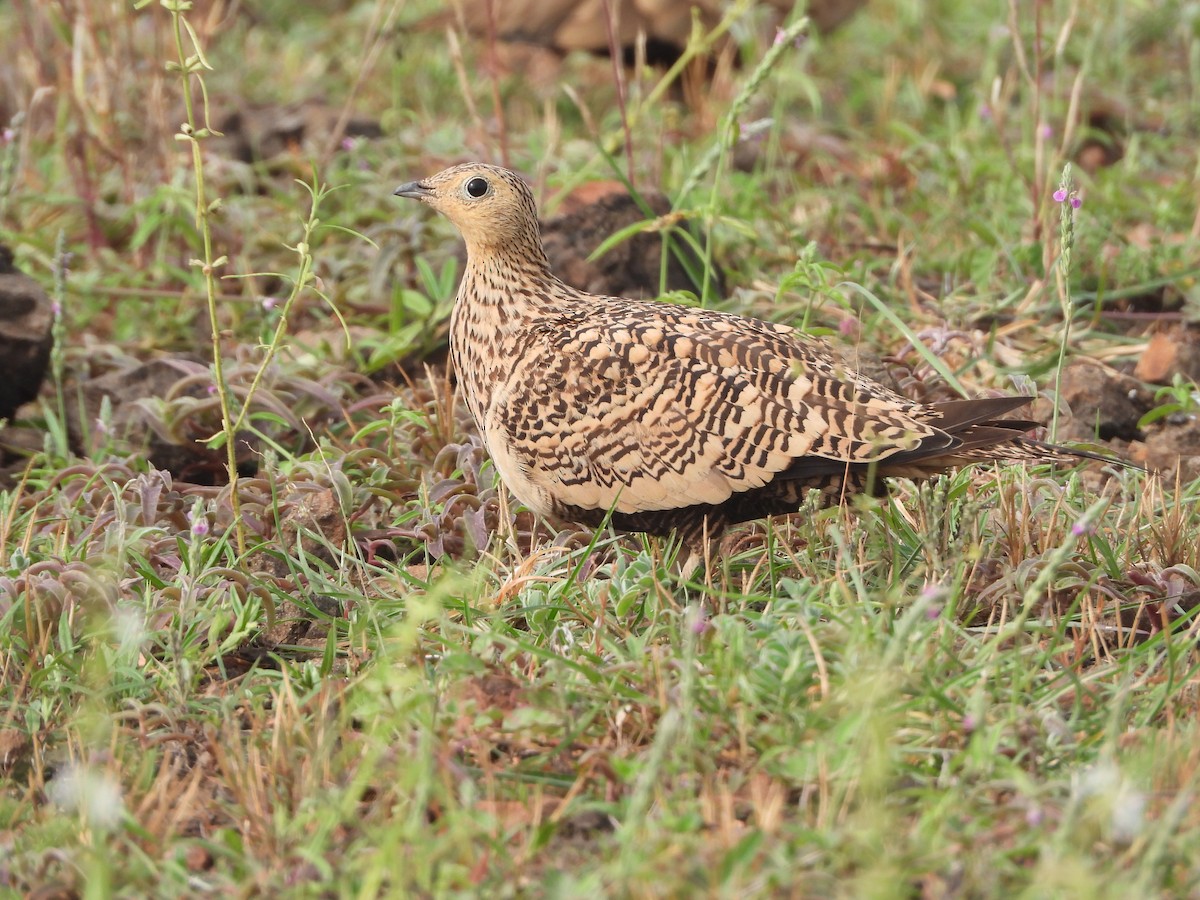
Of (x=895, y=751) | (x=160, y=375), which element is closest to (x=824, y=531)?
(x=895, y=751)

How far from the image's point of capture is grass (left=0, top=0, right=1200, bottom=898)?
280 centimetres

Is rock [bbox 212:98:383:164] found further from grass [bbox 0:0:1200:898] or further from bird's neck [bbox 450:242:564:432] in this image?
bird's neck [bbox 450:242:564:432]

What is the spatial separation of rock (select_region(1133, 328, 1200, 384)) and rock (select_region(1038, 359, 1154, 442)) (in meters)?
0.12

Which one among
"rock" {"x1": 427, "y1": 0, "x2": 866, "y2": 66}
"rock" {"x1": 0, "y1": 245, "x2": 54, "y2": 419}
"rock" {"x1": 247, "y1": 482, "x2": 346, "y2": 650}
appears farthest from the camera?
"rock" {"x1": 427, "y1": 0, "x2": 866, "y2": 66}

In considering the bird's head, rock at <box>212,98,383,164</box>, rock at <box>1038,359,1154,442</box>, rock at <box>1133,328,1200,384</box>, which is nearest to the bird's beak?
the bird's head

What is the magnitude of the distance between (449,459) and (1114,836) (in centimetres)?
264

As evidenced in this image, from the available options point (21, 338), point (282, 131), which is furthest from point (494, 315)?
point (282, 131)

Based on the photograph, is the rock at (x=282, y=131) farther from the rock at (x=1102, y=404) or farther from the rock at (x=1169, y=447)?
the rock at (x=1169, y=447)

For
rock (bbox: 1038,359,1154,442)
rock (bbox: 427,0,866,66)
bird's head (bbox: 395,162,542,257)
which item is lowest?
rock (bbox: 1038,359,1154,442)

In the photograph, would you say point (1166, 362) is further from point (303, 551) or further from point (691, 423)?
point (303, 551)

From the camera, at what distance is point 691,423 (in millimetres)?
3822

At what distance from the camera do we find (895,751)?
9.84 feet

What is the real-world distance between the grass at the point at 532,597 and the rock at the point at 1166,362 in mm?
151

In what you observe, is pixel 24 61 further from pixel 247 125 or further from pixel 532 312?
pixel 532 312
